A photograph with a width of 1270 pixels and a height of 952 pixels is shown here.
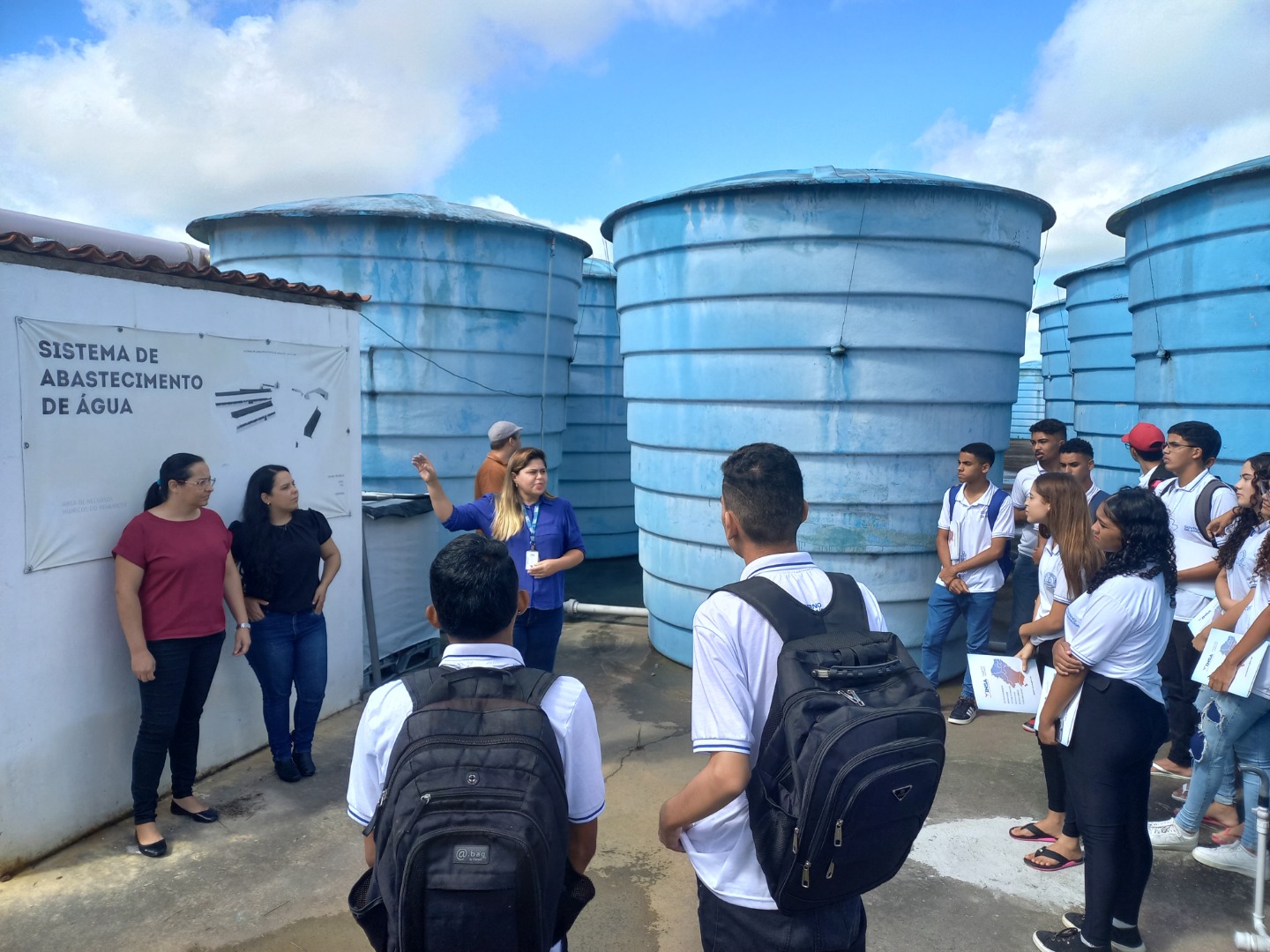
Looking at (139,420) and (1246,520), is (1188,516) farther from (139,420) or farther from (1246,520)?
(139,420)

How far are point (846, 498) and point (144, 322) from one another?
3.90 m

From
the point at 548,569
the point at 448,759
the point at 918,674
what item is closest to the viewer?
the point at 448,759

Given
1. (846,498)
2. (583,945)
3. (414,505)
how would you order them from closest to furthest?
(583,945)
(846,498)
(414,505)

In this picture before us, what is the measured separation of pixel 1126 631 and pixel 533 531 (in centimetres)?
251

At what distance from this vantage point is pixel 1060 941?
9.41 feet

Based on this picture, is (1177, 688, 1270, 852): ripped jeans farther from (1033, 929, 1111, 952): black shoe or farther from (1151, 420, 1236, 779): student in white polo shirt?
(1033, 929, 1111, 952): black shoe

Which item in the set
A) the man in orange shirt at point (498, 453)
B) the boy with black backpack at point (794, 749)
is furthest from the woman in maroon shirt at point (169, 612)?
the boy with black backpack at point (794, 749)

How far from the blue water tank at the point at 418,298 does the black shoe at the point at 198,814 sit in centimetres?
335

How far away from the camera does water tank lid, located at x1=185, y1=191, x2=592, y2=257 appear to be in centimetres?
657

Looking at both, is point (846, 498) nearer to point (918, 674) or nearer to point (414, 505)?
point (414, 505)

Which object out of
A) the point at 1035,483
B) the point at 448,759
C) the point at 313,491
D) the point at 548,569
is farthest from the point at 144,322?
the point at 1035,483

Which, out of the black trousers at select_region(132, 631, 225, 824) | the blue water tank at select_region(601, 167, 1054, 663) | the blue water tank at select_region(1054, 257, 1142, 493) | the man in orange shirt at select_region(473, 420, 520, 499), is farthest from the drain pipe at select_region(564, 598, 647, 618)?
the blue water tank at select_region(1054, 257, 1142, 493)

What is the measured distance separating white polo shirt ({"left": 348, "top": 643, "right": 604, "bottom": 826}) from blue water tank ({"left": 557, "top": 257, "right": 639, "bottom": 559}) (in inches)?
316

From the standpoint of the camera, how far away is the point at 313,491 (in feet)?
15.9
